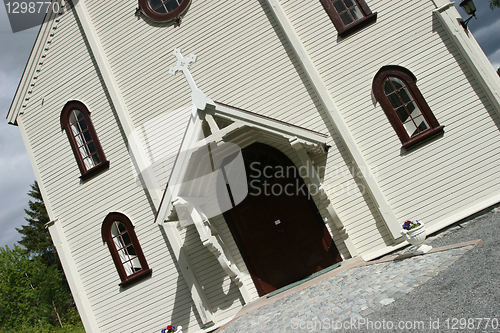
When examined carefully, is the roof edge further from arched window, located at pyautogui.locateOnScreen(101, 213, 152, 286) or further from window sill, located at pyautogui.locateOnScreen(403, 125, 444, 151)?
window sill, located at pyautogui.locateOnScreen(403, 125, 444, 151)

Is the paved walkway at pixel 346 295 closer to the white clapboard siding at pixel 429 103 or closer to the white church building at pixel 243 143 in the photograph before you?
the white church building at pixel 243 143

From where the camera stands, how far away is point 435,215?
6871mm

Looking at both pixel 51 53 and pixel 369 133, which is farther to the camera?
pixel 51 53

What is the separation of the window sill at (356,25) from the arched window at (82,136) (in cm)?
702

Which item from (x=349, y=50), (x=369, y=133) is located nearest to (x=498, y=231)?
(x=369, y=133)

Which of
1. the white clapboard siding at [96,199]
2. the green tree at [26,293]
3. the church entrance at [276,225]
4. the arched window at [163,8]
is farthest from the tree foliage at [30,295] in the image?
the arched window at [163,8]

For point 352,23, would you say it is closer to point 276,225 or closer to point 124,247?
point 276,225

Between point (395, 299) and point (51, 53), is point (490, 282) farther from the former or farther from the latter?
point (51, 53)

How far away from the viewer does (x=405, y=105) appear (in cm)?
720

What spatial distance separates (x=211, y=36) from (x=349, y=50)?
3495mm

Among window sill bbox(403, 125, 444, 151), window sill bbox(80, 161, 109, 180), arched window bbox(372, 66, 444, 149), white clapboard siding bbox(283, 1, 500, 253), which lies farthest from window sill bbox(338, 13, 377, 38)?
window sill bbox(80, 161, 109, 180)

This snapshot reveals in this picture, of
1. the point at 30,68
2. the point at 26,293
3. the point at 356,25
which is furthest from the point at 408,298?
the point at 26,293

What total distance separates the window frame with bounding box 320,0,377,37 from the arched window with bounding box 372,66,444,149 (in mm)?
1163

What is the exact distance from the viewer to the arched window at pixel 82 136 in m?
8.99
